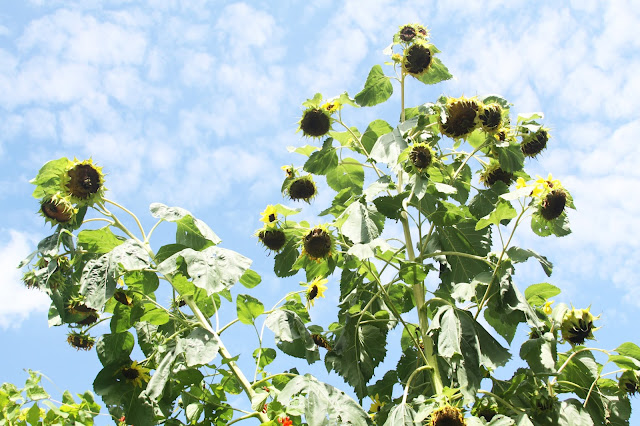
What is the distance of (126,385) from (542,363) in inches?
81.2

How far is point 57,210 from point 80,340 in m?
1.14

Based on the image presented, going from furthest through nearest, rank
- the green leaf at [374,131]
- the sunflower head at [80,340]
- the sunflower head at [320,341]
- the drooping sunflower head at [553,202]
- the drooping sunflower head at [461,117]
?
1. the green leaf at [374,131]
2. the sunflower head at [80,340]
3. the sunflower head at [320,341]
4. the drooping sunflower head at [461,117]
5. the drooping sunflower head at [553,202]

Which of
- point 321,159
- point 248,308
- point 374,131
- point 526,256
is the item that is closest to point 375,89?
point 374,131

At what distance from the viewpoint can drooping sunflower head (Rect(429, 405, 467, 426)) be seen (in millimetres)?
2547

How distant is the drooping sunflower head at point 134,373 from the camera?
311cm

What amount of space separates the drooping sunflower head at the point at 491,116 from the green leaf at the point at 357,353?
1.25 m

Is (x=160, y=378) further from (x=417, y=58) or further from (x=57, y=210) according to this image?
(x=417, y=58)

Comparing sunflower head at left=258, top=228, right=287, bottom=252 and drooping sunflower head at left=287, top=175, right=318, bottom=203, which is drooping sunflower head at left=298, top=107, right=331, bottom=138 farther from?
sunflower head at left=258, top=228, right=287, bottom=252

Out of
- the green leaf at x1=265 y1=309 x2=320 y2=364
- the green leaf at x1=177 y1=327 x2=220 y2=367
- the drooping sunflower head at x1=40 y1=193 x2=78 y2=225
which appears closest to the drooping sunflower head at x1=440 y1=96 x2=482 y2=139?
the green leaf at x1=265 y1=309 x2=320 y2=364

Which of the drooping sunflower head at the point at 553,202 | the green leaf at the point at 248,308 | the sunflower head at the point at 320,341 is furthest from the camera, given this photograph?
the sunflower head at the point at 320,341

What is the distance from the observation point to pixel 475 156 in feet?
12.3

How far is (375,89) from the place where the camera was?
393 centimetres

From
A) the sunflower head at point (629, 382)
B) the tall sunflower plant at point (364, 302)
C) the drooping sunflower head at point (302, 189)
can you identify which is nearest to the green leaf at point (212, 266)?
the tall sunflower plant at point (364, 302)

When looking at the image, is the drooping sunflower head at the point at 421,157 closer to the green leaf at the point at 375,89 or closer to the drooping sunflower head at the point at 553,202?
the drooping sunflower head at the point at 553,202
